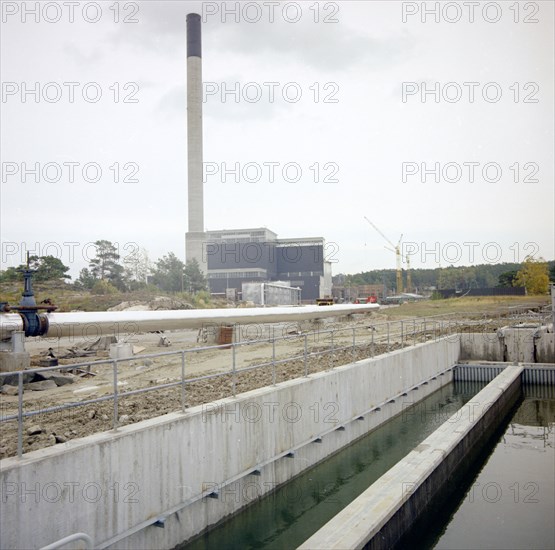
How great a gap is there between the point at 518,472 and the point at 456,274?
10869 cm

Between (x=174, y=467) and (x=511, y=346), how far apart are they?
2277 cm

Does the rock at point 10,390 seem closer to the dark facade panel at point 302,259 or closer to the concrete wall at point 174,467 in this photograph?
the concrete wall at point 174,467

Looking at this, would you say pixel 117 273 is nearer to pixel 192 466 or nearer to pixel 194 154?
pixel 194 154

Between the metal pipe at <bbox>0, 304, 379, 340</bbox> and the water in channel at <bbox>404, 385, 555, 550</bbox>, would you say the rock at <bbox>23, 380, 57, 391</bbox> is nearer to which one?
the metal pipe at <bbox>0, 304, 379, 340</bbox>

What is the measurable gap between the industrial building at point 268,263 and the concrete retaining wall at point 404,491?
92.1 m

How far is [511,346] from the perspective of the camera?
2705 centimetres

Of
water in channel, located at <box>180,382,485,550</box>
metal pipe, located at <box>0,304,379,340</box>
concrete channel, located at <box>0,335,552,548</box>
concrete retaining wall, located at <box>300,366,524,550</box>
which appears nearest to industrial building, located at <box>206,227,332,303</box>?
metal pipe, located at <box>0,304,379,340</box>

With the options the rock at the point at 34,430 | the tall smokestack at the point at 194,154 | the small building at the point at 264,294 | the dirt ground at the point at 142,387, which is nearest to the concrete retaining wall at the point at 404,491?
the dirt ground at the point at 142,387

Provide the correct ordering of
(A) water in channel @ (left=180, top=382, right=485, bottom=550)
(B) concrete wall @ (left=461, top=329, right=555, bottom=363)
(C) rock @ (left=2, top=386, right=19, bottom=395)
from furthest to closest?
(B) concrete wall @ (left=461, top=329, right=555, bottom=363) < (C) rock @ (left=2, top=386, right=19, bottom=395) < (A) water in channel @ (left=180, top=382, right=485, bottom=550)

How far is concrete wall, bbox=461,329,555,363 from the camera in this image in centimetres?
2658

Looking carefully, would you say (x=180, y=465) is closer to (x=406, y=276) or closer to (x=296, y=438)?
(x=296, y=438)

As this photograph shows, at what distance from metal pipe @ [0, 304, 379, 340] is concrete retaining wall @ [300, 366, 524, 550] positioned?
10.0 metres

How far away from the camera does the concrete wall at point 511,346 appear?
26.6m

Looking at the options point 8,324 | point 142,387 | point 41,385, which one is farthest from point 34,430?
point 8,324
